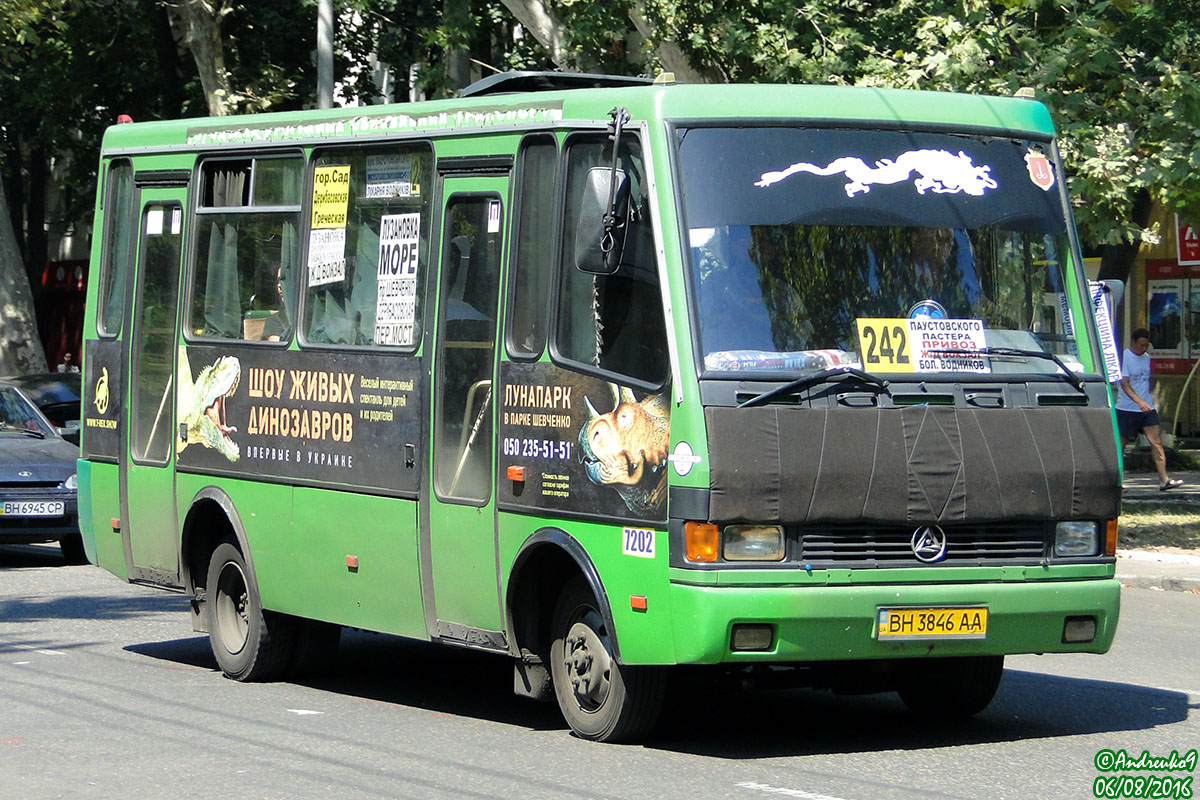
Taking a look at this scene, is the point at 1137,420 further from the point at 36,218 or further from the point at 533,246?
the point at 36,218

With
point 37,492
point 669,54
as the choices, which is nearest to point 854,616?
point 37,492

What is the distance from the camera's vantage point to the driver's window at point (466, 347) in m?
8.73

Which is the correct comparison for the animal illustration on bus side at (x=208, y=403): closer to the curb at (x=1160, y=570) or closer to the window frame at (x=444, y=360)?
the window frame at (x=444, y=360)

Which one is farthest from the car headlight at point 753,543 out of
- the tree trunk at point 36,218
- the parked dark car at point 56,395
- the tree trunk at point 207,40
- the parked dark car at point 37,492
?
the tree trunk at point 36,218

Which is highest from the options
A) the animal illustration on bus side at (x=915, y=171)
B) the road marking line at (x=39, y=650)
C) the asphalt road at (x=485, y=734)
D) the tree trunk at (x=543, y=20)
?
the tree trunk at (x=543, y=20)

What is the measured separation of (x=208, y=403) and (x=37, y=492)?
6077 mm

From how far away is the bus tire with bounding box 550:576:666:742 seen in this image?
7977mm

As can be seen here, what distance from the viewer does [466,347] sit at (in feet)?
29.1

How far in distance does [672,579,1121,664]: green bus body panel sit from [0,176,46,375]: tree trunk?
83.2 feet

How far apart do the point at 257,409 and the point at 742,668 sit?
344cm

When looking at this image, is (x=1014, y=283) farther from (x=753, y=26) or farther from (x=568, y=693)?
(x=753, y=26)

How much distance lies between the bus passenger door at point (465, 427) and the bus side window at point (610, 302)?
1.67 feet

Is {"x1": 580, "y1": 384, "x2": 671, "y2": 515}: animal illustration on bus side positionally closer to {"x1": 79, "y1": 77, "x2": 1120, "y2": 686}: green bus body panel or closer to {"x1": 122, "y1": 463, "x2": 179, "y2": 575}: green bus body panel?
{"x1": 79, "y1": 77, "x2": 1120, "y2": 686}: green bus body panel
